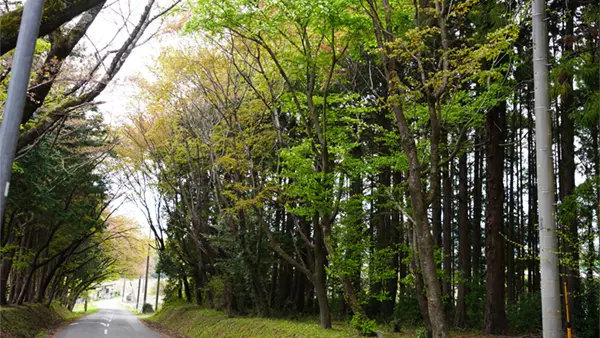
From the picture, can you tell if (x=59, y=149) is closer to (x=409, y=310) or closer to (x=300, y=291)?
(x=300, y=291)

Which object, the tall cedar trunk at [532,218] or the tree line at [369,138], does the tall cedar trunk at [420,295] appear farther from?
the tall cedar trunk at [532,218]

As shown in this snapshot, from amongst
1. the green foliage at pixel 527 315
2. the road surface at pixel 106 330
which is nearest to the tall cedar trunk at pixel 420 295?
the green foliage at pixel 527 315

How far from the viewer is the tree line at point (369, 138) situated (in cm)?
942

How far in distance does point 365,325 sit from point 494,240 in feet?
16.9

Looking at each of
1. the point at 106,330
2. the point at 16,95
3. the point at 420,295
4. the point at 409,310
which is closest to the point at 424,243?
the point at 420,295

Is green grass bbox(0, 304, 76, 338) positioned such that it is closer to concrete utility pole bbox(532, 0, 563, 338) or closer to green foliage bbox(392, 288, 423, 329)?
green foliage bbox(392, 288, 423, 329)

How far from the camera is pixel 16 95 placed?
11.9 ft

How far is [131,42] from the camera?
6.85m

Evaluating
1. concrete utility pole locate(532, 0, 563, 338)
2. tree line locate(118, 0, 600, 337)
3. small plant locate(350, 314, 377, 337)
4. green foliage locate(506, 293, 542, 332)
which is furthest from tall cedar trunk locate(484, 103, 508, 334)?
concrete utility pole locate(532, 0, 563, 338)

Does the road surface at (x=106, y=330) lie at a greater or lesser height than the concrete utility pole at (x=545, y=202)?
lesser

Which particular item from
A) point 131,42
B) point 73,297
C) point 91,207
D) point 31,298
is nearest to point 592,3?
point 131,42

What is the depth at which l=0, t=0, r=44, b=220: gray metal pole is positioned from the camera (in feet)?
11.6

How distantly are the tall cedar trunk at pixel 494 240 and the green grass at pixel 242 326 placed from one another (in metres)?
3.06

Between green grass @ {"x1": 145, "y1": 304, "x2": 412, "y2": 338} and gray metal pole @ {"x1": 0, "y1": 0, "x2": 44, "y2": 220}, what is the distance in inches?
413
